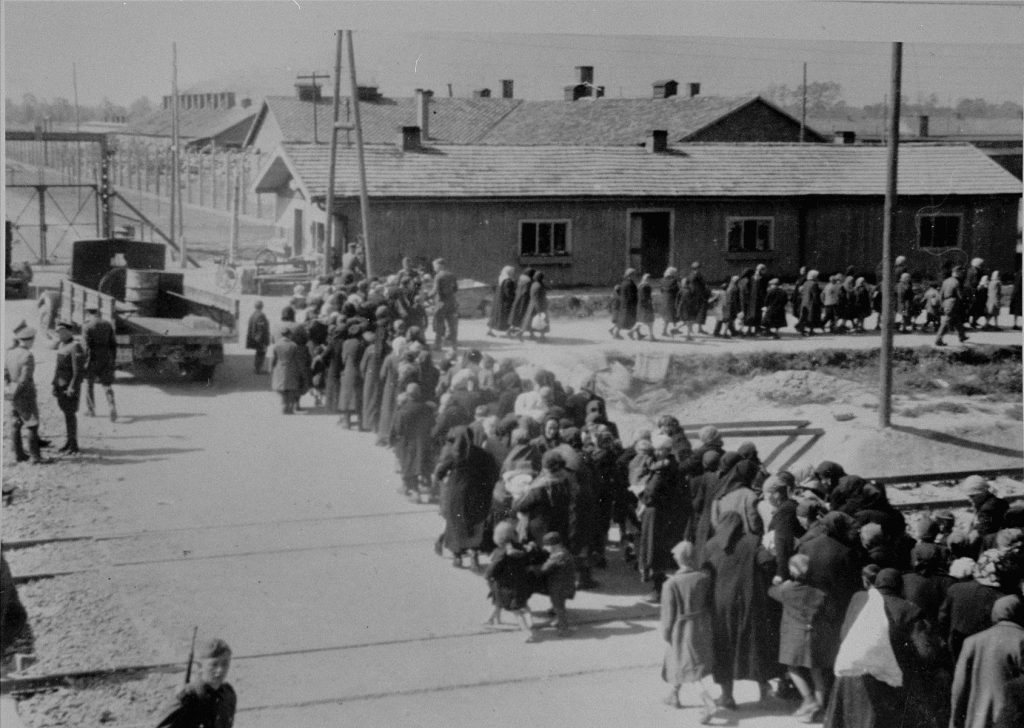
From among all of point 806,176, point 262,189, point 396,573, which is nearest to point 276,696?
point 396,573

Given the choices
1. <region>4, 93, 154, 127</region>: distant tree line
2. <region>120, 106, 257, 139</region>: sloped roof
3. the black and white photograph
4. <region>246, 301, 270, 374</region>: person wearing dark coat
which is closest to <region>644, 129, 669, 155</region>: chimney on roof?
the black and white photograph

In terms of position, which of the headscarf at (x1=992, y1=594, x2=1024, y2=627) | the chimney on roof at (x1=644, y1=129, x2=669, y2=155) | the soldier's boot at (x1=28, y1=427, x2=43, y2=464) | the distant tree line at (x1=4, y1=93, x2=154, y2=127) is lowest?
the headscarf at (x1=992, y1=594, x2=1024, y2=627)

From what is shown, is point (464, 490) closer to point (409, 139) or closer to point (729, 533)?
point (729, 533)

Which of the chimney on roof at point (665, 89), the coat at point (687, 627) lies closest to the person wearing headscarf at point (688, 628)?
the coat at point (687, 627)

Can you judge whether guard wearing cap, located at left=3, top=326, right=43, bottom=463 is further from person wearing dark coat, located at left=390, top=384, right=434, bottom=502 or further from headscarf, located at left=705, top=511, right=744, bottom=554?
headscarf, located at left=705, top=511, right=744, bottom=554

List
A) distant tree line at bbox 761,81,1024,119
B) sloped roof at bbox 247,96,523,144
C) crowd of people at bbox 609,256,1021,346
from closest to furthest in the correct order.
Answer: distant tree line at bbox 761,81,1024,119, sloped roof at bbox 247,96,523,144, crowd of people at bbox 609,256,1021,346

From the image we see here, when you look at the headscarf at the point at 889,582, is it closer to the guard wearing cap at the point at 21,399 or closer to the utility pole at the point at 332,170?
the utility pole at the point at 332,170
